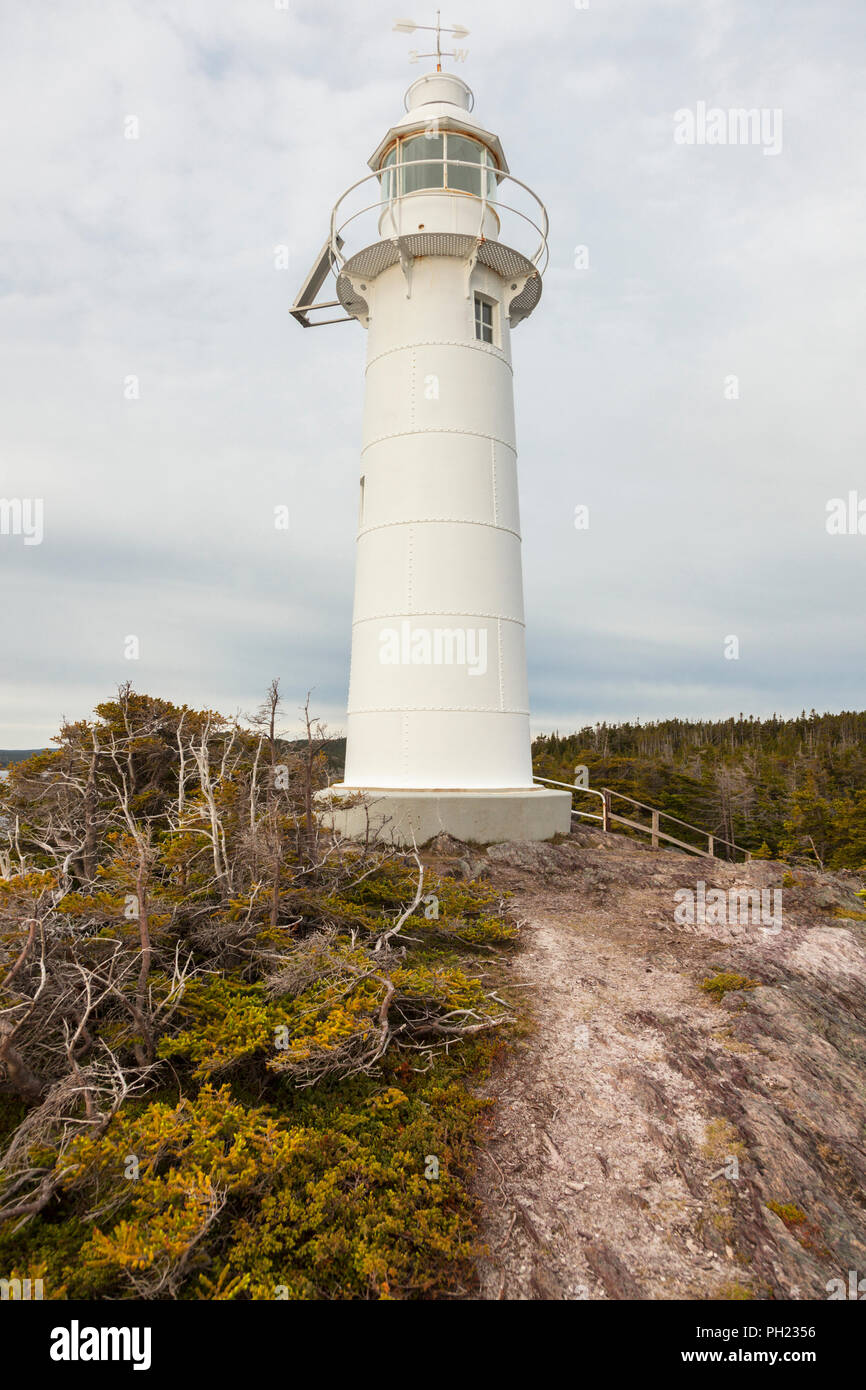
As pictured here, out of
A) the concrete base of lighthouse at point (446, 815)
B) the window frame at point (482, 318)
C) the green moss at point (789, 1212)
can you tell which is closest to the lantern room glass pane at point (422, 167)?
the window frame at point (482, 318)

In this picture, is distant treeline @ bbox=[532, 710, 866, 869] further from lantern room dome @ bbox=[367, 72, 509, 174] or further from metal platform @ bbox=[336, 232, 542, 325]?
lantern room dome @ bbox=[367, 72, 509, 174]

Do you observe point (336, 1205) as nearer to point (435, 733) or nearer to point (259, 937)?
point (259, 937)

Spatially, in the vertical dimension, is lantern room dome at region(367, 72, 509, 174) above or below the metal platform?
above

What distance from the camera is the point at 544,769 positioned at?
31484 millimetres

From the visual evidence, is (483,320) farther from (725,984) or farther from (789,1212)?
(789,1212)

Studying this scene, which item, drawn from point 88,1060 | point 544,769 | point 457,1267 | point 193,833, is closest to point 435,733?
point 193,833

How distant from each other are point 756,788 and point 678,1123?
44.1 m

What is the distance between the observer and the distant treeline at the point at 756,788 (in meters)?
33.2

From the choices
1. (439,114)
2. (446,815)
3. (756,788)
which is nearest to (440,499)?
(446,815)

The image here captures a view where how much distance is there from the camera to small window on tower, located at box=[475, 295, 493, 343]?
13453mm

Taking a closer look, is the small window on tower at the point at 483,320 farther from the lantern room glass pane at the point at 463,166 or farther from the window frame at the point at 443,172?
the lantern room glass pane at the point at 463,166

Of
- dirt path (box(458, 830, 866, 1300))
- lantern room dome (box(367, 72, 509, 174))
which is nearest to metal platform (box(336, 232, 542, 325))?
lantern room dome (box(367, 72, 509, 174))

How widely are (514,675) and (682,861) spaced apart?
14.5ft

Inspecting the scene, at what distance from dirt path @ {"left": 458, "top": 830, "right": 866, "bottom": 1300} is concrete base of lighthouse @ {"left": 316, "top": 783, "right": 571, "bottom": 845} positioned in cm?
337
